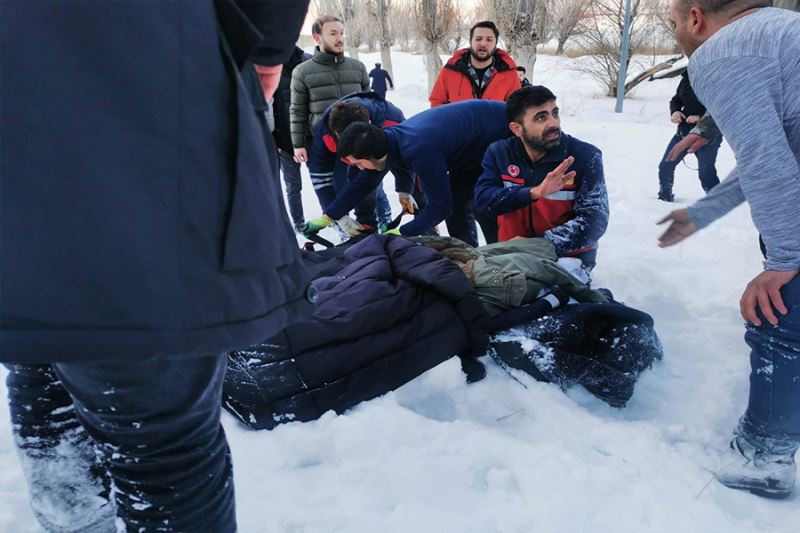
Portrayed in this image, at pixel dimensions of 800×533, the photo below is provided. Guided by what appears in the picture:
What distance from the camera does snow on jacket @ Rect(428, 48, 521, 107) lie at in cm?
411

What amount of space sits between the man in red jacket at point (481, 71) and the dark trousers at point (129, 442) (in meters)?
3.68

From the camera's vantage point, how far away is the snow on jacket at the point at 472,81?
4113 mm

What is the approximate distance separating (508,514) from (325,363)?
72 centimetres

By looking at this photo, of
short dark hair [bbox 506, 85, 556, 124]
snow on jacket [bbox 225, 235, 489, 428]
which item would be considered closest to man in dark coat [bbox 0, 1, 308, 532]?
snow on jacket [bbox 225, 235, 489, 428]

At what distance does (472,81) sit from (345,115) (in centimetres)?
152

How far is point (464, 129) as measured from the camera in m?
2.85

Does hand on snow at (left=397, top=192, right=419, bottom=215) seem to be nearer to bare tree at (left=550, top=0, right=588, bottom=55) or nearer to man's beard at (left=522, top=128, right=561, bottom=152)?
man's beard at (left=522, top=128, right=561, bottom=152)

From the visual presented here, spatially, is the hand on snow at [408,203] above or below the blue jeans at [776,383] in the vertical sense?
below

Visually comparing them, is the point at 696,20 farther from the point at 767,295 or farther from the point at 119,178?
the point at 119,178

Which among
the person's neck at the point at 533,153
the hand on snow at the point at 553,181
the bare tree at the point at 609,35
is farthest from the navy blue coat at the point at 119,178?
the bare tree at the point at 609,35

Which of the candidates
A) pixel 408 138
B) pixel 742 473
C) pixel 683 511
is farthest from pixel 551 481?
pixel 408 138

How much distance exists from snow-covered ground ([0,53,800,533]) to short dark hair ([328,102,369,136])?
1.62m

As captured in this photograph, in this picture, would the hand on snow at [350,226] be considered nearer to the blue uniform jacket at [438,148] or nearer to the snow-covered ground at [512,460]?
the blue uniform jacket at [438,148]

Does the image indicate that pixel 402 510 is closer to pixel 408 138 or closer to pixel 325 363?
pixel 325 363
